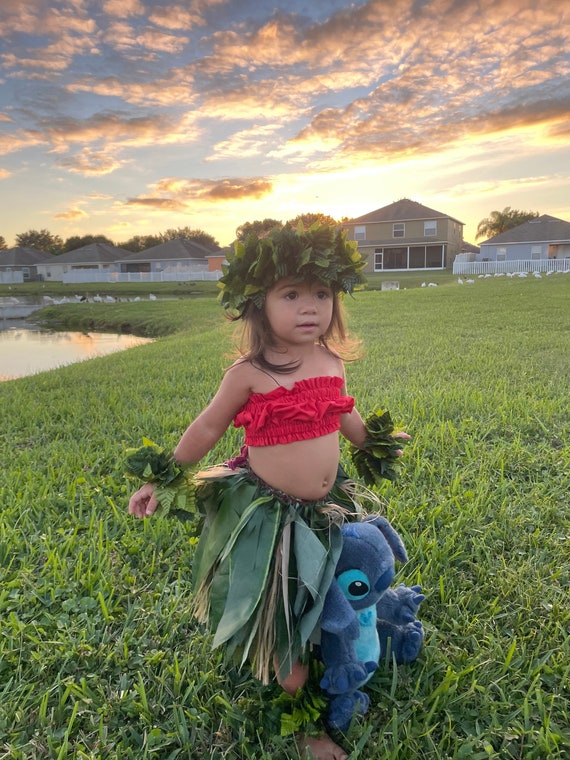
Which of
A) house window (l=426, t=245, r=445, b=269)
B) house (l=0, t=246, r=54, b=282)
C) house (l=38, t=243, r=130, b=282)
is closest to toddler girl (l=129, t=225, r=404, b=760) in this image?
house window (l=426, t=245, r=445, b=269)

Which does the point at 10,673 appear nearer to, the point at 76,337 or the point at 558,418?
the point at 558,418

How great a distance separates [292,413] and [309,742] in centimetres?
96

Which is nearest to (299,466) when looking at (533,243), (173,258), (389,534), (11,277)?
(389,534)

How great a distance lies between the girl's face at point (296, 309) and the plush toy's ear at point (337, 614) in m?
0.77

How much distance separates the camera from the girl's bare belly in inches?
64.4

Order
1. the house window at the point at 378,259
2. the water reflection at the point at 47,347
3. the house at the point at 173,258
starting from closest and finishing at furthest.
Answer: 1. the water reflection at the point at 47,347
2. the house window at the point at 378,259
3. the house at the point at 173,258

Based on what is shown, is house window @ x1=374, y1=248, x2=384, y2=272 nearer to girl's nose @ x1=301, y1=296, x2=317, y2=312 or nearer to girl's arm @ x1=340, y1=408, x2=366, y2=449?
girl's arm @ x1=340, y1=408, x2=366, y2=449

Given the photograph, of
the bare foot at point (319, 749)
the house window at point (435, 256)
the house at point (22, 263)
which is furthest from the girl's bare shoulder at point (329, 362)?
the house at point (22, 263)

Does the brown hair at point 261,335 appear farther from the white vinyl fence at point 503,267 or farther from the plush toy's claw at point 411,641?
the white vinyl fence at point 503,267

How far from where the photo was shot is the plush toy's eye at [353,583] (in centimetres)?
161

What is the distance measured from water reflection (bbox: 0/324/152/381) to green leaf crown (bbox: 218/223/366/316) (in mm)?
7931

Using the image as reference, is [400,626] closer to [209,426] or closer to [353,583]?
[353,583]

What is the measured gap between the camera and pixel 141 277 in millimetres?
39719

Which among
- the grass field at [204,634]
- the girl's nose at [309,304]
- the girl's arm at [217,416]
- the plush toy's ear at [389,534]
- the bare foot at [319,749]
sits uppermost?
the girl's nose at [309,304]
